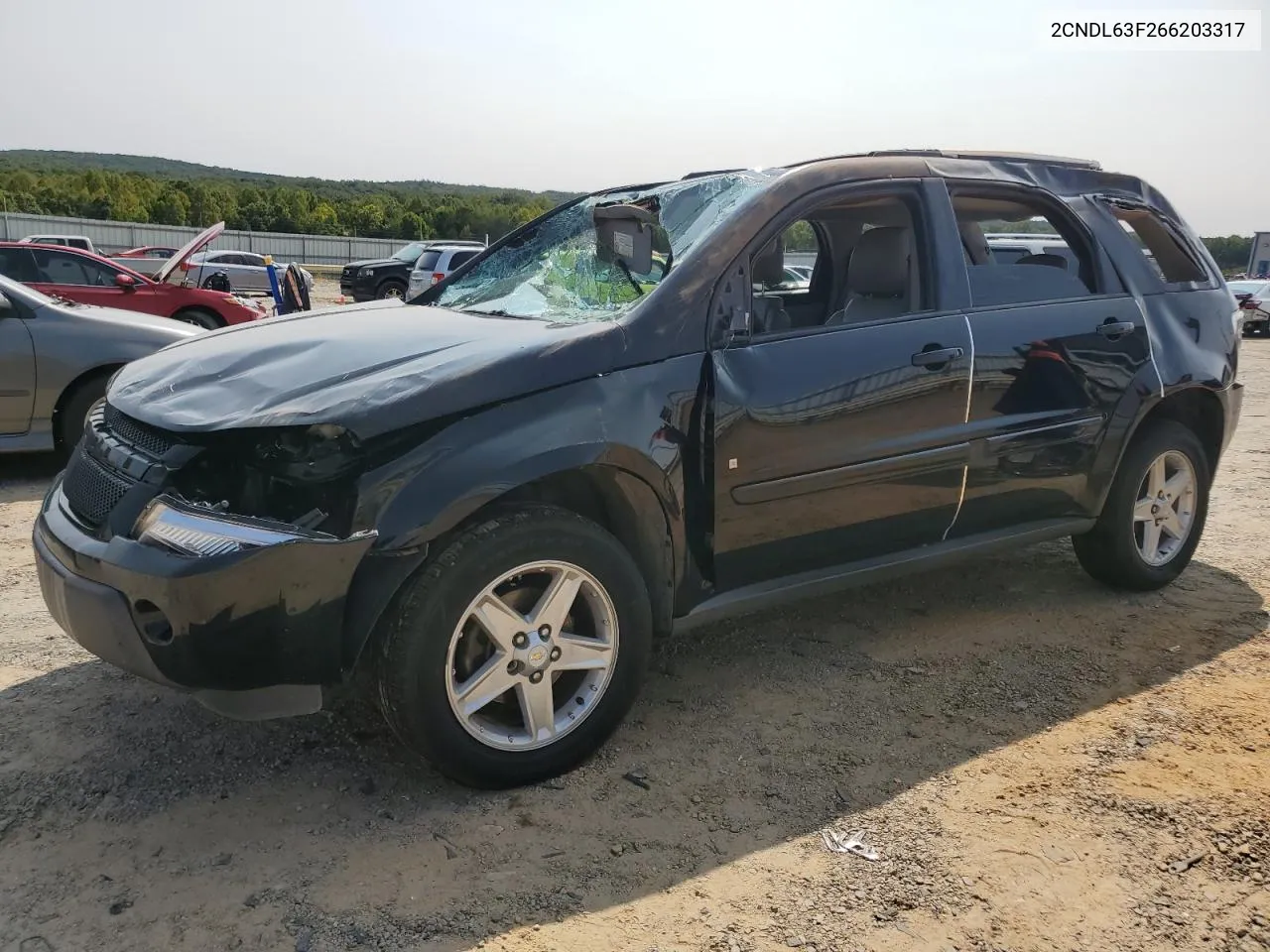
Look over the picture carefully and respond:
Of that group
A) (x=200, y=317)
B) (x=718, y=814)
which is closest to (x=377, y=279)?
(x=200, y=317)

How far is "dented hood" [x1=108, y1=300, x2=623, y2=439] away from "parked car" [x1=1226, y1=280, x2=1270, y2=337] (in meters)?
24.6

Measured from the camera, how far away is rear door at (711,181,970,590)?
10.5 feet

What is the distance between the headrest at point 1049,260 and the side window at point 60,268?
35.6ft

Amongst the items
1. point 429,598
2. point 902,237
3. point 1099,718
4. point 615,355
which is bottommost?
point 1099,718

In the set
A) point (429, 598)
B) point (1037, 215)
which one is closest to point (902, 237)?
point (1037, 215)

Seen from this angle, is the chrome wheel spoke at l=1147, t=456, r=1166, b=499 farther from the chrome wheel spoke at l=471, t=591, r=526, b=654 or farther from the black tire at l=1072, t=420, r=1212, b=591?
the chrome wheel spoke at l=471, t=591, r=526, b=654

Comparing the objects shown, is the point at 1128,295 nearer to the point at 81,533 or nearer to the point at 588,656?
the point at 588,656

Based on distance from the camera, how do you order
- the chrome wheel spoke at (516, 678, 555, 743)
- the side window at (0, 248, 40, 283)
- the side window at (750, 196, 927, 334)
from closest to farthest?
the chrome wheel spoke at (516, 678, 555, 743) → the side window at (750, 196, 927, 334) → the side window at (0, 248, 40, 283)

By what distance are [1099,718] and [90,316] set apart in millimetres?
6097

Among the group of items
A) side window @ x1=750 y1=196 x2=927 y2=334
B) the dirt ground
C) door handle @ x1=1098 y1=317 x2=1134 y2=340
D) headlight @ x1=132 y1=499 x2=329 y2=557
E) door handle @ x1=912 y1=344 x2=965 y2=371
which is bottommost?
the dirt ground

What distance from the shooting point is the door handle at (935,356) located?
3549 mm

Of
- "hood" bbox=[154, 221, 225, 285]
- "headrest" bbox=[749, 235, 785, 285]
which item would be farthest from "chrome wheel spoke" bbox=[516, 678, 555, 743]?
"hood" bbox=[154, 221, 225, 285]

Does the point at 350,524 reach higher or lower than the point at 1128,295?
lower

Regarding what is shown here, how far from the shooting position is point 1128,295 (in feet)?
13.9
